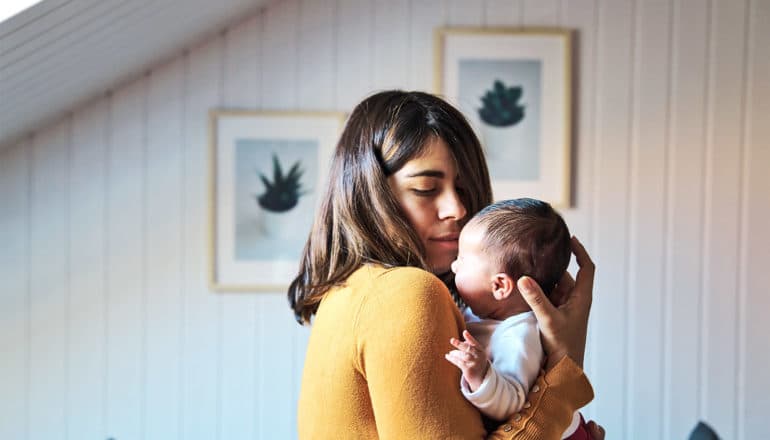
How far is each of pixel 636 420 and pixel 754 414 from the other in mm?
484

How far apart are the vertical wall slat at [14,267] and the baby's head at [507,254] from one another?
6.66 ft

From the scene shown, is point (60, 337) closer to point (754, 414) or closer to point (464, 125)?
point (464, 125)

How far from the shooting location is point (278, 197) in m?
2.50

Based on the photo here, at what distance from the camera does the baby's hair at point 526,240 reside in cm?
104

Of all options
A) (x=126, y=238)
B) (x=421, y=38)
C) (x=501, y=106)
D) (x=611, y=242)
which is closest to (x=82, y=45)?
(x=126, y=238)

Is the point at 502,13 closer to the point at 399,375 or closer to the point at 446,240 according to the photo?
the point at 446,240

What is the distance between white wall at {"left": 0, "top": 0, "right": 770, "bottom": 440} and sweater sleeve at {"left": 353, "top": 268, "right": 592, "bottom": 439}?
174cm

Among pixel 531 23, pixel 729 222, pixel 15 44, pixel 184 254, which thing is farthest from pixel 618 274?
pixel 15 44

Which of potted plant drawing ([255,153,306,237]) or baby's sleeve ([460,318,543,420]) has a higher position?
potted plant drawing ([255,153,306,237])

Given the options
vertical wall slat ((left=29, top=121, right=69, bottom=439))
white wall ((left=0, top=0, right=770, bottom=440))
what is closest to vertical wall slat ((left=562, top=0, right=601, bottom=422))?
white wall ((left=0, top=0, right=770, bottom=440))

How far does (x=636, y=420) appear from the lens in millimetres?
2525

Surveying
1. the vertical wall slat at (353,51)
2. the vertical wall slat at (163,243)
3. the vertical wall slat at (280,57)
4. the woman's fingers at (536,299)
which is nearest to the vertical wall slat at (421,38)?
the vertical wall slat at (353,51)

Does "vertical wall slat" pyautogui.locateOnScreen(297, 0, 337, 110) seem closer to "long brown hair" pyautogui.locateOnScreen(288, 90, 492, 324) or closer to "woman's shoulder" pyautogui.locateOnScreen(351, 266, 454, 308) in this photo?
"long brown hair" pyautogui.locateOnScreen(288, 90, 492, 324)

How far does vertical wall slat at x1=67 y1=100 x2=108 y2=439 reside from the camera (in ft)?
8.07
